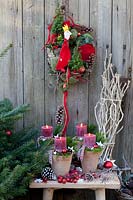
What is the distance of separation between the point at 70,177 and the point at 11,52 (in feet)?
3.01

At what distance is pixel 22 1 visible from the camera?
107 inches

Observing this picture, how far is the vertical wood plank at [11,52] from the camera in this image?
2727 mm

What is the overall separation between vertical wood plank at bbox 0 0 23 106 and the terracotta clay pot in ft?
2.04

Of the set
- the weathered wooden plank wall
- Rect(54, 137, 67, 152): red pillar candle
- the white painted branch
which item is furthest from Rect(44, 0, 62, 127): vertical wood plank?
Rect(54, 137, 67, 152): red pillar candle

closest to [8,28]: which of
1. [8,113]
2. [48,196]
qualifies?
[8,113]

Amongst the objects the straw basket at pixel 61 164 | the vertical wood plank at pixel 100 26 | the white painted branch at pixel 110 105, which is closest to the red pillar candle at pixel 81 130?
the white painted branch at pixel 110 105

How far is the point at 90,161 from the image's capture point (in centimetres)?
248

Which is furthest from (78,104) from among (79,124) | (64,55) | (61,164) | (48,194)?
(48,194)

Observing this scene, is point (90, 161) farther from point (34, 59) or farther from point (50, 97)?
point (34, 59)

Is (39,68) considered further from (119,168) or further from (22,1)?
(119,168)

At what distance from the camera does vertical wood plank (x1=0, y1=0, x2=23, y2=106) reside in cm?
273

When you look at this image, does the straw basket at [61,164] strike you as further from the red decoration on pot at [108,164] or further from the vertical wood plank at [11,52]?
the vertical wood plank at [11,52]

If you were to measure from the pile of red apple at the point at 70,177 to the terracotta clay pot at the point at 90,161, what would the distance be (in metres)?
0.06

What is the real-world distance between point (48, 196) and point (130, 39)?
44.0 inches
